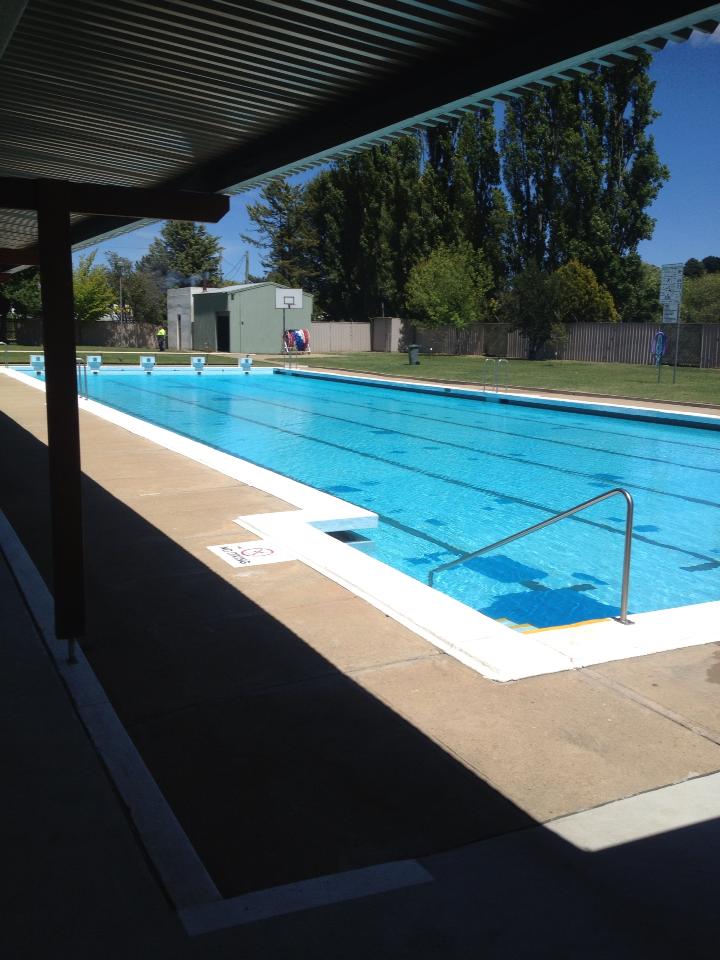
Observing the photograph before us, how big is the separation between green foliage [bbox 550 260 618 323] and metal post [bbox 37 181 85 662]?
1511 inches

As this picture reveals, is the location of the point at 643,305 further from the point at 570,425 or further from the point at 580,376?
the point at 570,425

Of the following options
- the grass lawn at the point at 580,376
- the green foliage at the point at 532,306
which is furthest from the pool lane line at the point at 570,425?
the green foliage at the point at 532,306

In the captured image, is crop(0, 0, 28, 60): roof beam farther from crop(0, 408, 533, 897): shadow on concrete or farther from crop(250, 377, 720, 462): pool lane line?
crop(250, 377, 720, 462): pool lane line

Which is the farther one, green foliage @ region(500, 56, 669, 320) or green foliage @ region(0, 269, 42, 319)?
green foliage @ region(500, 56, 669, 320)

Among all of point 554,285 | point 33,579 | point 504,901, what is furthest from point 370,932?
point 554,285

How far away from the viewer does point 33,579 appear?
5.68 meters

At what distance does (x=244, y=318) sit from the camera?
43.0 m

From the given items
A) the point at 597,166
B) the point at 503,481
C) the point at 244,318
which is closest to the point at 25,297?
the point at 244,318

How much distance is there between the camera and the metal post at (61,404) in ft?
13.3

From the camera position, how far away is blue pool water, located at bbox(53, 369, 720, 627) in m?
7.81

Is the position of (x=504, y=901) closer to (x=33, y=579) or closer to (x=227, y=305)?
(x=33, y=579)

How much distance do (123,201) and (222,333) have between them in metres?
40.8

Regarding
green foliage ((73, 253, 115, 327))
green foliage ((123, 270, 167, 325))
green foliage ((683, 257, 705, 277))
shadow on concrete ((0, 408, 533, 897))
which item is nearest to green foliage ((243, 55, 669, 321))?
green foliage ((73, 253, 115, 327))

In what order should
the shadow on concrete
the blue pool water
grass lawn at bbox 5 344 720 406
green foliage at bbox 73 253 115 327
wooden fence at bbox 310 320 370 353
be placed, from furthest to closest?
wooden fence at bbox 310 320 370 353
green foliage at bbox 73 253 115 327
grass lawn at bbox 5 344 720 406
the blue pool water
the shadow on concrete
